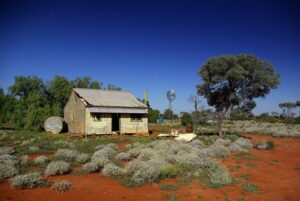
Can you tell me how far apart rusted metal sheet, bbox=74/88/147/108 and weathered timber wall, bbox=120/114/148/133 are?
1.37 metres

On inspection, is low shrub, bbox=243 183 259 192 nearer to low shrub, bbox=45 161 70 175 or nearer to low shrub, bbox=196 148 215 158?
low shrub, bbox=196 148 215 158

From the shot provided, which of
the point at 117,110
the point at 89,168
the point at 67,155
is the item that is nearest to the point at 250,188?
the point at 89,168

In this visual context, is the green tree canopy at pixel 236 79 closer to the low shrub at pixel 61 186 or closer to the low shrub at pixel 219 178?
the low shrub at pixel 219 178

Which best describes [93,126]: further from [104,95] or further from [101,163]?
[101,163]

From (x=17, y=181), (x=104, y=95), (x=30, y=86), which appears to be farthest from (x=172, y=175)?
(x=30, y=86)

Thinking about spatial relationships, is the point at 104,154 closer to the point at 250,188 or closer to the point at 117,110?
the point at 250,188

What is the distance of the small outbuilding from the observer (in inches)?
1034

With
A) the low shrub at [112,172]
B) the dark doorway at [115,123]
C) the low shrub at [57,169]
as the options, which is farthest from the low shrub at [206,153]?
the dark doorway at [115,123]

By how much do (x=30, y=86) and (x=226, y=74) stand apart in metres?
32.6

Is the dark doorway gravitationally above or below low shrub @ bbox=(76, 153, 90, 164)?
above

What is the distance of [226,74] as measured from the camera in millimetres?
24141

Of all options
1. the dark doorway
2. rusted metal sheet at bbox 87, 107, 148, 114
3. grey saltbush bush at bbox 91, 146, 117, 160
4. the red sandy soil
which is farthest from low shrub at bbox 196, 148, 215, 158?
the dark doorway

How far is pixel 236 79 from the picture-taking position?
77.9ft

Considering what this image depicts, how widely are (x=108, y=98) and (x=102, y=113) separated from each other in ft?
9.44
